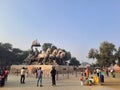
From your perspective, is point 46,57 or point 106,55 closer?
point 46,57

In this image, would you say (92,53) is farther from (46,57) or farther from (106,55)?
(46,57)

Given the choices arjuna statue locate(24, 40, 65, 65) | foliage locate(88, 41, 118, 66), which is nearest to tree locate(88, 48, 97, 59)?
foliage locate(88, 41, 118, 66)

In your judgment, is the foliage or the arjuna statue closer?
the arjuna statue

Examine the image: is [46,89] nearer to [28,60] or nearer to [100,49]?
[28,60]

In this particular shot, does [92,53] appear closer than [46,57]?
No

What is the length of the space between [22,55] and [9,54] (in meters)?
7.05

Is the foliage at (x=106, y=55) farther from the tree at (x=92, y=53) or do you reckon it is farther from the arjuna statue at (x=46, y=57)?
the arjuna statue at (x=46, y=57)

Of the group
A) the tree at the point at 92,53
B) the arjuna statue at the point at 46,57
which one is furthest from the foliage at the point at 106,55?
the arjuna statue at the point at 46,57

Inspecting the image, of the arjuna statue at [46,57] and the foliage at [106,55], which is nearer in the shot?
the arjuna statue at [46,57]

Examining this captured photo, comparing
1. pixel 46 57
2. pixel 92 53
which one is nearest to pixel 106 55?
pixel 92 53

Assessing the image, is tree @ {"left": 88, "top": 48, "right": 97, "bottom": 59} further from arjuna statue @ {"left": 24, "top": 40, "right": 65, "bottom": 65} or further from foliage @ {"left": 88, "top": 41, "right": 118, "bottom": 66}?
arjuna statue @ {"left": 24, "top": 40, "right": 65, "bottom": 65}

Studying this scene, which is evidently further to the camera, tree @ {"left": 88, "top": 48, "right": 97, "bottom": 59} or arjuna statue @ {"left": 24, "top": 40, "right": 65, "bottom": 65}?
tree @ {"left": 88, "top": 48, "right": 97, "bottom": 59}

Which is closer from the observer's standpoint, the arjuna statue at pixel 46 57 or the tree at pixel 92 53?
the arjuna statue at pixel 46 57

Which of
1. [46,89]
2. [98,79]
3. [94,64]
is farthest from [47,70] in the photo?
[94,64]
